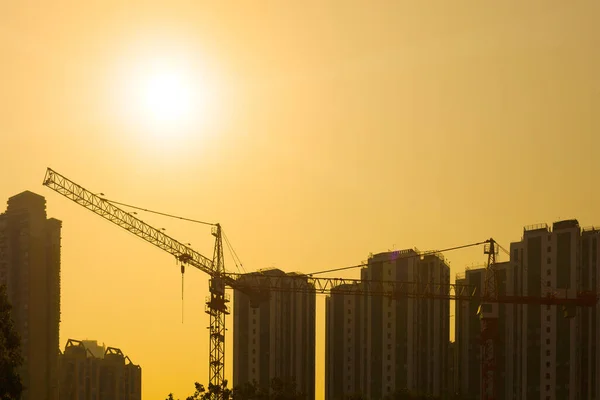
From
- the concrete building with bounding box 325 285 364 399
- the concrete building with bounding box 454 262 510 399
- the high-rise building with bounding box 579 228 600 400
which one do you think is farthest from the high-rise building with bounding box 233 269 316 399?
the high-rise building with bounding box 579 228 600 400

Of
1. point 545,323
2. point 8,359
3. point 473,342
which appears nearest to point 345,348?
point 473,342

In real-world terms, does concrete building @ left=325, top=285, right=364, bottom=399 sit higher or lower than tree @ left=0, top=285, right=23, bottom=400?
higher

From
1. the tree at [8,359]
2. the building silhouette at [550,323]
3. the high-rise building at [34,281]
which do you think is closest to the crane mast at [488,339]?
the building silhouette at [550,323]

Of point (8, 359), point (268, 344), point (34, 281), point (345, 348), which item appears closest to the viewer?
point (8, 359)

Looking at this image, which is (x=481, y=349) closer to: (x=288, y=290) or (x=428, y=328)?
(x=428, y=328)

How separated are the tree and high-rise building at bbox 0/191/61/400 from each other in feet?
332

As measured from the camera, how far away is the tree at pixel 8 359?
80438 millimetres

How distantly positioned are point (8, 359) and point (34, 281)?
109 metres

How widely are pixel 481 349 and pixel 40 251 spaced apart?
5921 cm

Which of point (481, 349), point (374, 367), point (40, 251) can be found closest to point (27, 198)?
point (40, 251)

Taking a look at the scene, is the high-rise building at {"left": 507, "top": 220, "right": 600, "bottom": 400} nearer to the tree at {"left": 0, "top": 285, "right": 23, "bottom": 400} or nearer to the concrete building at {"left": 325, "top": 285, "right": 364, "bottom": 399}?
the concrete building at {"left": 325, "top": 285, "right": 364, "bottom": 399}

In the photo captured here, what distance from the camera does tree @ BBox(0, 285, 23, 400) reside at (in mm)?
80438

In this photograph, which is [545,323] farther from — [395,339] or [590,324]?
[395,339]

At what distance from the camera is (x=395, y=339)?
18638cm
